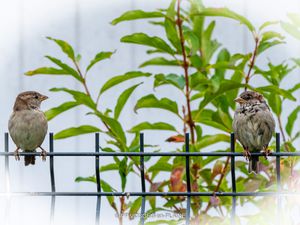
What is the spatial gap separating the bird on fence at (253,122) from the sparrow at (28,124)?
2.68 ft

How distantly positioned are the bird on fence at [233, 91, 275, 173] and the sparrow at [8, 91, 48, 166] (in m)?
0.82

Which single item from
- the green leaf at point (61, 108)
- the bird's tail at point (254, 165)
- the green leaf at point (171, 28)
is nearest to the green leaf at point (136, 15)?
the green leaf at point (171, 28)

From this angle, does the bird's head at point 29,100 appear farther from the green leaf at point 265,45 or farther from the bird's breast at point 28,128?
the green leaf at point 265,45

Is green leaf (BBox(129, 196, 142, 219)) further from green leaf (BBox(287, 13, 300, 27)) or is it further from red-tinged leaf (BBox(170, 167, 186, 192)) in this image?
green leaf (BBox(287, 13, 300, 27))

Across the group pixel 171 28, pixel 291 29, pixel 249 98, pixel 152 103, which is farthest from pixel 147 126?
pixel 291 29

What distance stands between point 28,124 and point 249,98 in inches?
37.3

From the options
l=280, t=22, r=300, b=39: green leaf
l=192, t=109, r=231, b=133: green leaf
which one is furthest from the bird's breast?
l=280, t=22, r=300, b=39: green leaf

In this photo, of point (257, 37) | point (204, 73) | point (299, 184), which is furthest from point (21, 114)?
point (299, 184)

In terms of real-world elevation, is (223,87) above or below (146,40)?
below

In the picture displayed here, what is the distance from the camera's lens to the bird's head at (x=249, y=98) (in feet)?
8.28

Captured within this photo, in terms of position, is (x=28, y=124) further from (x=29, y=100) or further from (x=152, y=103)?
(x=152, y=103)

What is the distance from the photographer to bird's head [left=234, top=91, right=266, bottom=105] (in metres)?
2.52

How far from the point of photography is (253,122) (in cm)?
272

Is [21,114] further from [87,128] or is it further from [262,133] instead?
[262,133]
